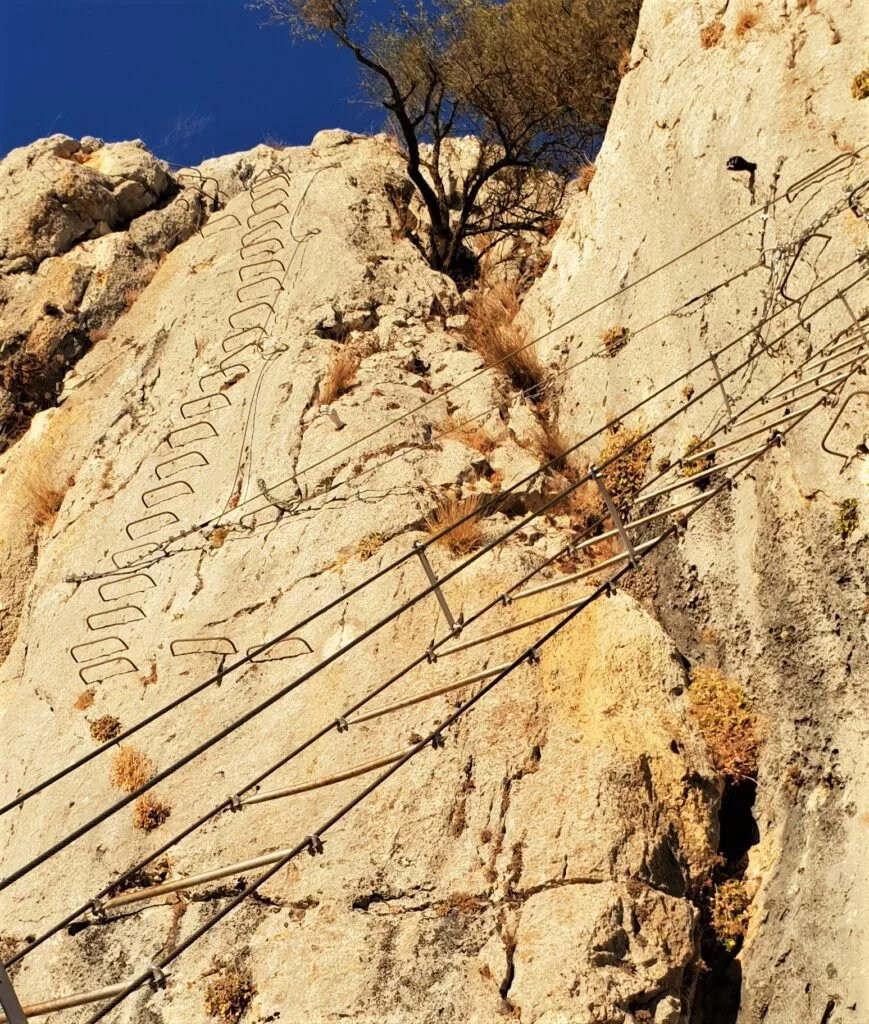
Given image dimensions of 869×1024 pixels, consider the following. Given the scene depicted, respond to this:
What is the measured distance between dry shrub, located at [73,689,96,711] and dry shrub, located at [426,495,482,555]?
4277 millimetres

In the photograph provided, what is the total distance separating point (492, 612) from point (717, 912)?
11.4ft

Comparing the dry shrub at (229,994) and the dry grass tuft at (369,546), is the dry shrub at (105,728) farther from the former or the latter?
the dry shrub at (229,994)

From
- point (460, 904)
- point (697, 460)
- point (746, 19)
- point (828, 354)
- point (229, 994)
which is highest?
point (746, 19)

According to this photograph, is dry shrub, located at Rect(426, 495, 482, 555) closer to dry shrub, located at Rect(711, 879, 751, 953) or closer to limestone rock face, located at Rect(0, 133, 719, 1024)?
limestone rock face, located at Rect(0, 133, 719, 1024)

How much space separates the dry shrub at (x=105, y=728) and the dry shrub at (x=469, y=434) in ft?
17.2

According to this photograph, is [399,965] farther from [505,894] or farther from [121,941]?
[121,941]

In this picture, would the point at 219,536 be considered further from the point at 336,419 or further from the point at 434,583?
the point at 434,583

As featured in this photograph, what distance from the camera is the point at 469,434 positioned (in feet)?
44.3

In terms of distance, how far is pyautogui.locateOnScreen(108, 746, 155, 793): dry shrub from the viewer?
10.7m

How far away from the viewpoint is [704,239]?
41.9ft

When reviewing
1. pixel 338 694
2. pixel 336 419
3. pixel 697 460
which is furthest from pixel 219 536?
pixel 697 460

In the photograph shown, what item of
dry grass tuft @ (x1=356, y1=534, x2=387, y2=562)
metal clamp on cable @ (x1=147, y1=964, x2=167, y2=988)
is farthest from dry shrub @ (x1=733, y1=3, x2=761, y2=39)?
metal clamp on cable @ (x1=147, y1=964, x2=167, y2=988)

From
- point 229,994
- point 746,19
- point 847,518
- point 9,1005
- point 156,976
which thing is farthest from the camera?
point 746,19

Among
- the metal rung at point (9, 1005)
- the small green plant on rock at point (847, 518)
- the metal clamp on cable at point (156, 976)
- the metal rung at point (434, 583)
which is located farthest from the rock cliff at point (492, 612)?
the metal rung at point (9, 1005)
